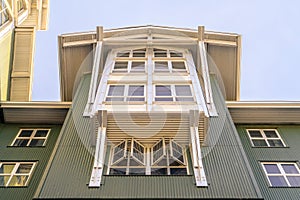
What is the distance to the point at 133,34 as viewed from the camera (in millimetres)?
20375

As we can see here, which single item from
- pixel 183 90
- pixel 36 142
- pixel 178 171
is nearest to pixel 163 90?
pixel 183 90

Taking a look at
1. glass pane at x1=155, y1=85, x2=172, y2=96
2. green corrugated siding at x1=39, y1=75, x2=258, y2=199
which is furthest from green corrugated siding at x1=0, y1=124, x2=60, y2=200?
glass pane at x1=155, y1=85, x2=172, y2=96

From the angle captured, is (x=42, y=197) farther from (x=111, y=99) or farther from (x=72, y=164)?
(x=111, y=99)

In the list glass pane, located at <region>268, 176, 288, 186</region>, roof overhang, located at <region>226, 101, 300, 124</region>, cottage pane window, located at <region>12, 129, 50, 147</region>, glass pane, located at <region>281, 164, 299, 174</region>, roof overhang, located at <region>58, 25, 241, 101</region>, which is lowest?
glass pane, located at <region>268, 176, 288, 186</region>

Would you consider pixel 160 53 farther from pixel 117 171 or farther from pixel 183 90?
pixel 117 171

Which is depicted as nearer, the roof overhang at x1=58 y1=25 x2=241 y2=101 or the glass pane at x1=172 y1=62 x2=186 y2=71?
the glass pane at x1=172 y1=62 x2=186 y2=71

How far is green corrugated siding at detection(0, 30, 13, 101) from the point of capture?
22681 millimetres

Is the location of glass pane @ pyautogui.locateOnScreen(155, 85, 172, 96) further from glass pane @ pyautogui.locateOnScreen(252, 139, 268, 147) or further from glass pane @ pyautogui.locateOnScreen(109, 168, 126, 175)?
glass pane @ pyautogui.locateOnScreen(252, 139, 268, 147)

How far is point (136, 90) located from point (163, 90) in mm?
1059

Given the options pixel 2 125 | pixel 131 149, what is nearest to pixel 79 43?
pixel 2 125

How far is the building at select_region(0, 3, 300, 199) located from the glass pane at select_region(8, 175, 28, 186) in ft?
0.11

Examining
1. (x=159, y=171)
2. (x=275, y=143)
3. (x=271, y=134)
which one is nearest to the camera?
(x=159, y=171)

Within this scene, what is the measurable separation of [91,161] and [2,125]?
23.7 ft

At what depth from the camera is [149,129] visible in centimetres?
1336
